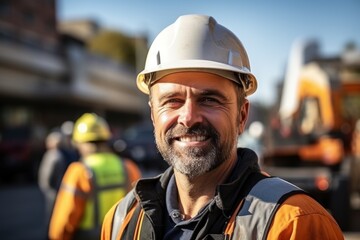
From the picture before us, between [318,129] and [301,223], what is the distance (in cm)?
894

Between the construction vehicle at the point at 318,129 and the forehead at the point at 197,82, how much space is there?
7049mm

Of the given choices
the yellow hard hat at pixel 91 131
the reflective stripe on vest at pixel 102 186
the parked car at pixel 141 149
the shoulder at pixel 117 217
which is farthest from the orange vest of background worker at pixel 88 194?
the parked car at pixel 141 149

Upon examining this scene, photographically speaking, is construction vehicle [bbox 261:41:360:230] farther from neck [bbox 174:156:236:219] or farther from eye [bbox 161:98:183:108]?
eye [bbox 161:98:183:108]

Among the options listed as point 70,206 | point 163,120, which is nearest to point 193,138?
point 163,120

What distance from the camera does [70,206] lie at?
13.3 ft

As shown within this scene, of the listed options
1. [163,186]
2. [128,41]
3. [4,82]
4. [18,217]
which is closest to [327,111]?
[18,217]

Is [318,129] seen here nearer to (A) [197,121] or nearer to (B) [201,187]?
(B) [201,187]

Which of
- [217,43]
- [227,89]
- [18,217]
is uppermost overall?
[217,43]

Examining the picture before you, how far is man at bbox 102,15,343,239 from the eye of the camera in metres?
1.94

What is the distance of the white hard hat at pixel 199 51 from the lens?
2055 mm

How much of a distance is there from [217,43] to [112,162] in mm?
2596

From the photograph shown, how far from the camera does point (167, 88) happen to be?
2098 mm

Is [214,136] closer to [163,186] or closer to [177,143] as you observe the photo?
[177,143]

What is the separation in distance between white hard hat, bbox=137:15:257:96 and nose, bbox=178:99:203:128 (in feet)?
0.45
